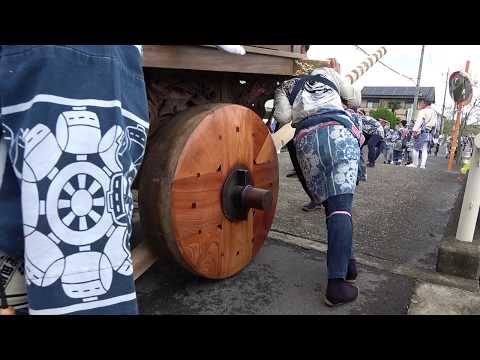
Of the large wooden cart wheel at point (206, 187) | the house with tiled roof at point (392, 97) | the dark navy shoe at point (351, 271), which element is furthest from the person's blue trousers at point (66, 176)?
the house with tiled roof at point (392, 97)

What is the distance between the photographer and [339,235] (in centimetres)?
198

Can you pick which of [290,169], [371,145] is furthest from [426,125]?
[371,145]

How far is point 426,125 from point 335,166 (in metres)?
11.3

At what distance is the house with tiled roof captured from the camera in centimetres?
4034

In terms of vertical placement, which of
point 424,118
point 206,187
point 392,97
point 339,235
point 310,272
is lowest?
point 310,272

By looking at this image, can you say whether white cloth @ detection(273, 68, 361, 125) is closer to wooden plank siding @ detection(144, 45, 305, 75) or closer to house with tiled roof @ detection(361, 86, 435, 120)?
wooden plank siding @ detection(144, 45, 305, 75)

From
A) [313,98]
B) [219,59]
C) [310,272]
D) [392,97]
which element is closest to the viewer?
[219,59]

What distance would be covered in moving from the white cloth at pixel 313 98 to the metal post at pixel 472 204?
0.86 meters

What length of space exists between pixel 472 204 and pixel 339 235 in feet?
3.46

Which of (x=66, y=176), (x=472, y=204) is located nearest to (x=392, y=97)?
(x=472, y=204)

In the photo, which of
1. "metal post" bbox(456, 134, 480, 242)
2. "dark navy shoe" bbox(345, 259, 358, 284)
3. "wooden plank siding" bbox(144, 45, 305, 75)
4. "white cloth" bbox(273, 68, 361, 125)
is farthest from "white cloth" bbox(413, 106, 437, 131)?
"dark navy shoe" bbox(345, 259, 358, 284)

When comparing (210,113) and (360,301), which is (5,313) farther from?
(360,301)

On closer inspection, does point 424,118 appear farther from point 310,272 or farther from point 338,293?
point 338,293

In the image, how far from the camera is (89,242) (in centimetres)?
98
